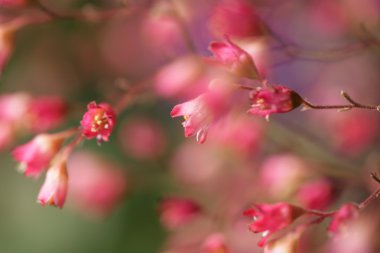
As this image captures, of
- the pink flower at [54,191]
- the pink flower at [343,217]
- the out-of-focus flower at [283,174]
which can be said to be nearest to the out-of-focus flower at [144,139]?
the out-of-focus flower at [283,174]

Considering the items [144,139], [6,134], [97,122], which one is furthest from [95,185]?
[97,122]

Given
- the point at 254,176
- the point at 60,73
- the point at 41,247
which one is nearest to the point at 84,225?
the point at 41,247

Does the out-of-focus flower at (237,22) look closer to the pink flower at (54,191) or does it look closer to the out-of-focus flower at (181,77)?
the out-of-focus flower at (181,77)

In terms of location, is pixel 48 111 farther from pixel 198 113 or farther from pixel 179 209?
pixel 198 113

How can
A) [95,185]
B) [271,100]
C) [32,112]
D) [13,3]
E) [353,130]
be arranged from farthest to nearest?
[95,185] → [353,130] → [32,112] → [13,3] → [271,100]

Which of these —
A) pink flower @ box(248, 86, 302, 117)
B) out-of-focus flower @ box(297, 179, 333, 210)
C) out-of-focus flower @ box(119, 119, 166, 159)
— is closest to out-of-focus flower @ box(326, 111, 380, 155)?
out-of-focus flower @ box(297, 179, 333, 210)

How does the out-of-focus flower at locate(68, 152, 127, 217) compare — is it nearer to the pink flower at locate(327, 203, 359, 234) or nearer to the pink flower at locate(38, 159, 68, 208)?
the pink flower at locate(38, 159, 68, 208)
